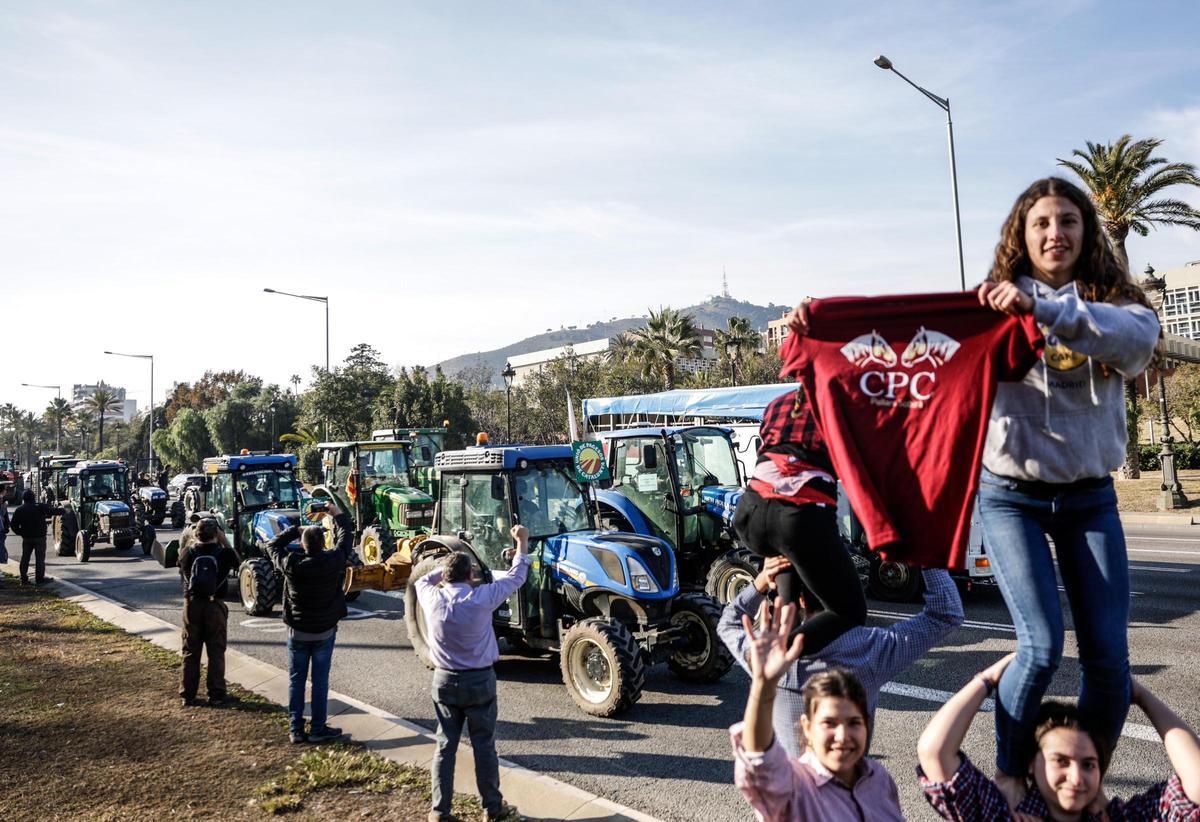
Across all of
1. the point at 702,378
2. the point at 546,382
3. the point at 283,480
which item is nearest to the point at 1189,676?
the point at 283,480

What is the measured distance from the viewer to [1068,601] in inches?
110

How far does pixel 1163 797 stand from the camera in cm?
271

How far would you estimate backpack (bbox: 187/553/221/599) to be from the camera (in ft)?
27.6

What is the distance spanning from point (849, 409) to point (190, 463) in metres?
74.1

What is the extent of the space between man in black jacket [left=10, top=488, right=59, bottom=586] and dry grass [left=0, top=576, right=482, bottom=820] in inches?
300

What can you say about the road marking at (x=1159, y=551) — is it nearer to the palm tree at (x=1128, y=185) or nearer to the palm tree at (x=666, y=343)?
the palm tree at (x=1128, y=185)

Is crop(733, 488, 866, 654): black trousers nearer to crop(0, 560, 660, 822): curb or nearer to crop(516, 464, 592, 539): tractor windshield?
crop(0, 560, 660, 822): curb

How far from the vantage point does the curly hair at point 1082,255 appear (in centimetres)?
284

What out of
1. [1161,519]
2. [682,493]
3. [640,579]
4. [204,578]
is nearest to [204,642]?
[204,578]

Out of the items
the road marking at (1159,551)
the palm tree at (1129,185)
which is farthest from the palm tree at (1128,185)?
the road marking at (1159,551)

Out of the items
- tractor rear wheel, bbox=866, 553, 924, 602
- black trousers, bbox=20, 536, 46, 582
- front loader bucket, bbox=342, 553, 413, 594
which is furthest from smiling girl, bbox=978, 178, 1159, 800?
black trousers, bbox=20, 536, 46, 582

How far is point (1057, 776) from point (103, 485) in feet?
82.0

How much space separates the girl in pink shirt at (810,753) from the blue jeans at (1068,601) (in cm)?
45

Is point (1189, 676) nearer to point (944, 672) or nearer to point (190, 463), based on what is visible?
point (944, 672)
